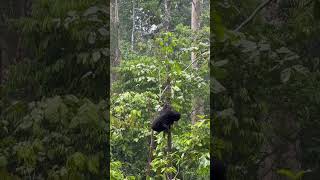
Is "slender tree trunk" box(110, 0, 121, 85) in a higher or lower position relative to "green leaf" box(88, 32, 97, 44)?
higher

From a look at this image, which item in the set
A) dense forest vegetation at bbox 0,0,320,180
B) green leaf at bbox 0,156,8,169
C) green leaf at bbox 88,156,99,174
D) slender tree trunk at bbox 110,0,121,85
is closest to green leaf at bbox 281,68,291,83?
dense forest vegetation at bbox 0,0,320,180

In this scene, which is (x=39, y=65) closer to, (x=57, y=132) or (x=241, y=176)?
(x=57, y=132)

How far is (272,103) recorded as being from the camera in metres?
2.21

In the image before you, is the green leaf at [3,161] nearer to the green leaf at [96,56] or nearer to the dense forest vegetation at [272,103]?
the green leaf at [96,56]

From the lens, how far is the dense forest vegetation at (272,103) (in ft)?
6.70

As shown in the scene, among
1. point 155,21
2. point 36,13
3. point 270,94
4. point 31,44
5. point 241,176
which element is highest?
point 155,21

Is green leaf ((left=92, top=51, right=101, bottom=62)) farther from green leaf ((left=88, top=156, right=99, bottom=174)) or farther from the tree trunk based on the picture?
the tree trunk

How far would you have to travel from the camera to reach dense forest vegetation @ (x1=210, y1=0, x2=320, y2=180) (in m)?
2.04

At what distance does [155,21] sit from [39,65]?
4.62m

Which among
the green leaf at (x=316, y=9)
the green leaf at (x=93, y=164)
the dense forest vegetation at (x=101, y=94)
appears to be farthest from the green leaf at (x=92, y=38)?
the green leaf at (x=316, y=9)

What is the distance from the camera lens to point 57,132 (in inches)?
78.7

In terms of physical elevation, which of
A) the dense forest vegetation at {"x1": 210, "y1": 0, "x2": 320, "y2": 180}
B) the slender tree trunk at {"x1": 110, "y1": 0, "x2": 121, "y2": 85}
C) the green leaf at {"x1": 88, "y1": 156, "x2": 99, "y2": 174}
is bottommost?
the green leaf at {"x1": 88, "y1": 156, "x2": 99, "y2": 174}

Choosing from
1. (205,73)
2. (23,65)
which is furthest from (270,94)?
(205,73)

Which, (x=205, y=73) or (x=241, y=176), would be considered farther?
(x=205, y=73)
